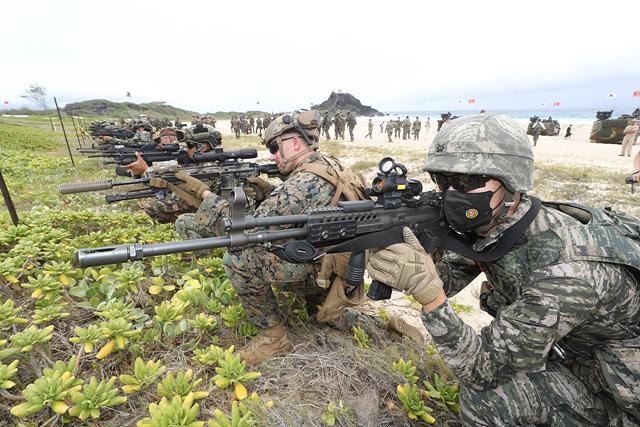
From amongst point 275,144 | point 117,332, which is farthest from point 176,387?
point 275,144

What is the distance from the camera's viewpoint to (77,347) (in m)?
2.43

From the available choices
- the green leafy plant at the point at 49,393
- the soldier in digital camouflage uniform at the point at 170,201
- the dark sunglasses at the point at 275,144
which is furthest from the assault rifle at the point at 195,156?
the green leafy plant at the point at 49,393

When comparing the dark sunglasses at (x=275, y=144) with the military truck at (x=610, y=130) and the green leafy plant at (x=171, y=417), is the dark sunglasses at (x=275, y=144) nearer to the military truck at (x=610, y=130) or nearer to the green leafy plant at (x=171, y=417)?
the green leafy plant at (x=171, y=417)

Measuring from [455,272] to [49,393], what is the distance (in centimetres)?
290

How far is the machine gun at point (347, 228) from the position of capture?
1626 millimetres

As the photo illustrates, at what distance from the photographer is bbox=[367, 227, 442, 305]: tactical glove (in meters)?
1.91

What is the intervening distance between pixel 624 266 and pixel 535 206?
0.53 meters

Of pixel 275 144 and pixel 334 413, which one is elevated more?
pixel 275 144

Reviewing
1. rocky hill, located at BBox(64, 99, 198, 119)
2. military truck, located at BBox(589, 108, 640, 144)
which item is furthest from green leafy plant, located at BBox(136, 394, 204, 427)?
rocky hill, located at BBox(64, 99, 198, 119)

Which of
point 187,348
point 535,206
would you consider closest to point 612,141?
point 535,206

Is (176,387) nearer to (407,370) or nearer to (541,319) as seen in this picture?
(407,370)

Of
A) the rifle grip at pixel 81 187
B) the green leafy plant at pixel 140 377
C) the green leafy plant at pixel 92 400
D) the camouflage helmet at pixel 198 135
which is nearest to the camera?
the green leafy plant at pixel 92 400

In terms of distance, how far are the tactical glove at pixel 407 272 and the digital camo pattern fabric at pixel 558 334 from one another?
0.47 feet

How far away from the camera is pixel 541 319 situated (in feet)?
5.73
